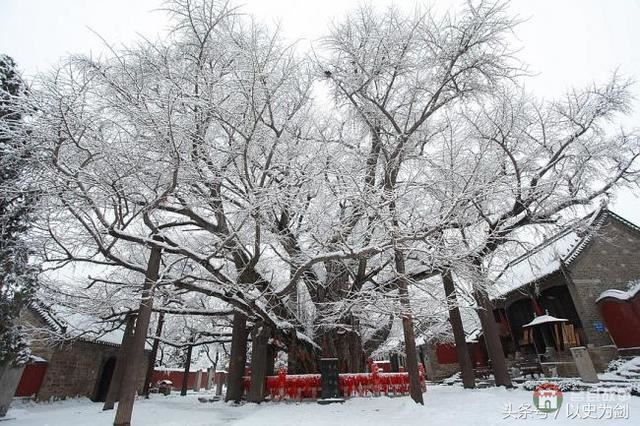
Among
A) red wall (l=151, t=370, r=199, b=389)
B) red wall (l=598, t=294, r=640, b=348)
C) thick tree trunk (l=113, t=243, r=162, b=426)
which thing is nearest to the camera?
thick tree trunk (l=113, t=243, r=162, b=426)

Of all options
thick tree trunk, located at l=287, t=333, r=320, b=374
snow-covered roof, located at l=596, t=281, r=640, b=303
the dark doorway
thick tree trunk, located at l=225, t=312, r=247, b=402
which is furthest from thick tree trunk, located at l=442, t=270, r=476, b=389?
the dark doorway

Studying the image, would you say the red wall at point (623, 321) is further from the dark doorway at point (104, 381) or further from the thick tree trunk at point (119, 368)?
the dark doorway at point (104, 381)

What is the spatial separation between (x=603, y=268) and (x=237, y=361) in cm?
1798

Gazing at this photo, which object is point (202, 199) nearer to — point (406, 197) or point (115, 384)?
point (406, 197)

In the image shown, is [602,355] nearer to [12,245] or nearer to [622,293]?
[622,293]

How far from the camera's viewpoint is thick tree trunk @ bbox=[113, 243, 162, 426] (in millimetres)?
6895

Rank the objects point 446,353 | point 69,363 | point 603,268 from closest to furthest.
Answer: point 603,268, point 69,363, point 446,353

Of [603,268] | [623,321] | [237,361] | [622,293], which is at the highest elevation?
[603,268]

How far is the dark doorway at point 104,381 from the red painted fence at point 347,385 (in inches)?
564

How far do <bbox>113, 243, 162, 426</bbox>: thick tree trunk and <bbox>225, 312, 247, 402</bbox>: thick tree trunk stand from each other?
16.1 ft

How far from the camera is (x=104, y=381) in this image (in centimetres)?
1980

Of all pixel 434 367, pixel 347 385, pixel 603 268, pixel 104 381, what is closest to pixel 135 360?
pixel 347 385

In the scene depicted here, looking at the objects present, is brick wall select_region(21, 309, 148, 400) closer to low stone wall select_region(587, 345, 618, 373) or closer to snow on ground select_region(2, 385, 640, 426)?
snow on ground select_region(2, 385, 640, 426)

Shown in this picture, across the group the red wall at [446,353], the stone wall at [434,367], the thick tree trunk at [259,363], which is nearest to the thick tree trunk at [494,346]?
the thick tree trunk at [259,363]
